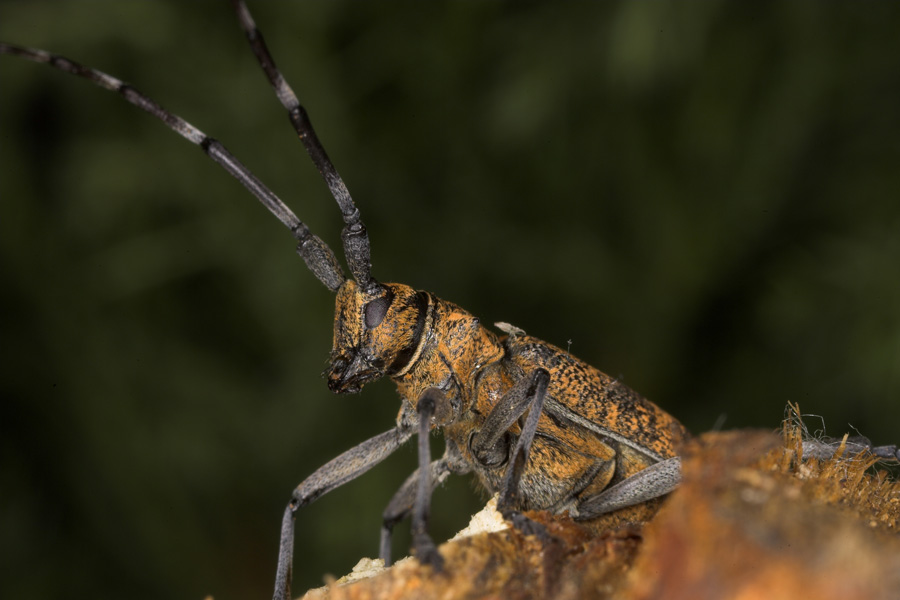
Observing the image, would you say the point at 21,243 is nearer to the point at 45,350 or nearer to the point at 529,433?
the point at 45,350

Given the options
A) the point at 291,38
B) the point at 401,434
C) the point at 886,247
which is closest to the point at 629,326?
the point at 886,247

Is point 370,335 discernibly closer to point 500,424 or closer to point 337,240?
point 500,424

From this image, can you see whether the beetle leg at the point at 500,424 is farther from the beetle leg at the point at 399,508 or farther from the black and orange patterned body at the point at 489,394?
the beetle leg at the point at 399,508

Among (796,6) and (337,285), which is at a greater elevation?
(796,6)

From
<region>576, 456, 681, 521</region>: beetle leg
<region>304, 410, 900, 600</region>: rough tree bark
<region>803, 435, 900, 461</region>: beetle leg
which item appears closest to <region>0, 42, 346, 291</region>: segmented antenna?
<region>576, 456, 681, 521</region>: beetle leg

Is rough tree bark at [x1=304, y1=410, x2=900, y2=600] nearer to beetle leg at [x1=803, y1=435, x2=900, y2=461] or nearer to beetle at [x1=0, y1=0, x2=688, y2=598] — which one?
beetle leg at [x1=803, y1=435, x2=900, y2=461]

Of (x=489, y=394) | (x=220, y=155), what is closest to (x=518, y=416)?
(x=489, y=394)
